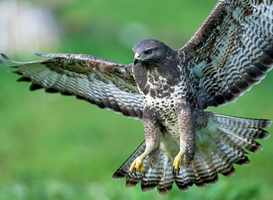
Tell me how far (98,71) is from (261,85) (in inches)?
407

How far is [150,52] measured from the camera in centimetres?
599

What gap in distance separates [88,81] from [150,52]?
171 centimetres

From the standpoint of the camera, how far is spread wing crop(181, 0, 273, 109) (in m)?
6.10

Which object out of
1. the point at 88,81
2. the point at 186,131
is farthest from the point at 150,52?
the point at 88,81

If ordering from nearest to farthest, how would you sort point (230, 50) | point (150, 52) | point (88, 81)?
point (150, 52) → point (230, 50) → point (88, 81)

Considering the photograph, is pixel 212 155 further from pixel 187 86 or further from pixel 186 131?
pixel 187 86

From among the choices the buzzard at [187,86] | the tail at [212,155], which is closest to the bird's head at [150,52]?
the buzzard at [187,86]

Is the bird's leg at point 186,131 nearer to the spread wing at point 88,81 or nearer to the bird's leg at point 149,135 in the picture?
the bird's leg at point 149,135

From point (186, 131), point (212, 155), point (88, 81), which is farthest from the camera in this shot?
point (88, 81)

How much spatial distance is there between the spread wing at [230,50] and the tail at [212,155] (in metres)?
0.37

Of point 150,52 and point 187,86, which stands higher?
point 150,52

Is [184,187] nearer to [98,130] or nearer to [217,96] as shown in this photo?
[217,96]

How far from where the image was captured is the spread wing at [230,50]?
610cm

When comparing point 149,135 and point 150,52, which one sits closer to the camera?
point 150,52
